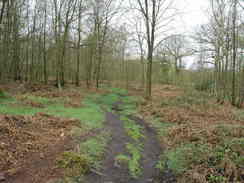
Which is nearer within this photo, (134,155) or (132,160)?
(132,160)

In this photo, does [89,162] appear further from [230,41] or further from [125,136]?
[230,41]

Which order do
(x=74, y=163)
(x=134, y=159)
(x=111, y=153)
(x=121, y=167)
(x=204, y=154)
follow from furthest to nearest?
1. (x=111, y=153)
2. (x=134, y=159)
3. (x=204, y=154)
4. (x=121, y=167)
5. (x=74, y=163)

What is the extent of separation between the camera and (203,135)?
24.3 ft

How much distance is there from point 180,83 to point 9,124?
154 feet

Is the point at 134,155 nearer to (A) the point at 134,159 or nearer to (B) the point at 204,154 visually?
(A) the point at 134,159

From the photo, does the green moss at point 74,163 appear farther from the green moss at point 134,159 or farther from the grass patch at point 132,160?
the green moss at point 134,159

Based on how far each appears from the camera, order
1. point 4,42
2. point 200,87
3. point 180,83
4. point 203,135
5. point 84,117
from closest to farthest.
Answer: point 203,135 → point 84,117 → point 4,42 → point 200,87 → point 180,83

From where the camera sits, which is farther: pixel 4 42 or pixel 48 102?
pixel 4 42

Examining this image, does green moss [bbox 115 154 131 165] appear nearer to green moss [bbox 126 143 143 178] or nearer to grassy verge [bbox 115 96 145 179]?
grassy verge [bbox 115 96 145 179]

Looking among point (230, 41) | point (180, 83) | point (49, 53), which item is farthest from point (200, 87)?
point (49, 53)

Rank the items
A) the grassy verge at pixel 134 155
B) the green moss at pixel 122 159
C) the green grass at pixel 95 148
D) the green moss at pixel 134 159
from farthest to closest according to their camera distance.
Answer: the green moss at pixel 122 159, the green grass at pixel 95 148, the grassy verge at pixel 134 155, the green moss at pixel 134 159

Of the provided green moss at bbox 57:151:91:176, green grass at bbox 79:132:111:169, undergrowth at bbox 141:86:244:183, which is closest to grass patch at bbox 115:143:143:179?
green grass at bbox 79:132:111:169

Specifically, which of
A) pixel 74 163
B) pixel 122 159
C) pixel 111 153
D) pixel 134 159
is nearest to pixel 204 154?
pixel 134 159

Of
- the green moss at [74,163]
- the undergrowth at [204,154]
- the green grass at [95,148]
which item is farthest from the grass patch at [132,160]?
the green moss at [74,163]
